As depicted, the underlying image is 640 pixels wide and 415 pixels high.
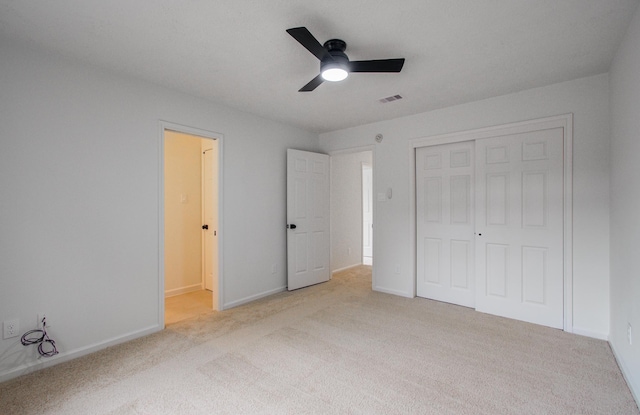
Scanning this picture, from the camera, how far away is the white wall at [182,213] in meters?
4.35

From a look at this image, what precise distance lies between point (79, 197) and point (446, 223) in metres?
3.88

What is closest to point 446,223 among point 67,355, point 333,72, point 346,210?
point 346,210

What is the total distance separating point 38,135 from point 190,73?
1.27 m

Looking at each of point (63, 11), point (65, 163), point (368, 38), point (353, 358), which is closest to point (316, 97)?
point (368, 38)

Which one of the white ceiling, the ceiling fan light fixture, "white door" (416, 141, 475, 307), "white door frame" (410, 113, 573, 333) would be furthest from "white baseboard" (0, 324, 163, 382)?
"white door frame" (410, 113, 573, 333)

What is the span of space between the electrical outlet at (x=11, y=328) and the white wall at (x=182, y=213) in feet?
6.64

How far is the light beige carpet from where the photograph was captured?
191 centimetres

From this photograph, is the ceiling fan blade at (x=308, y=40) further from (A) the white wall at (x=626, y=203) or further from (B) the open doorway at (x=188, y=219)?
(B) the open doorway at (x=188, y=219)

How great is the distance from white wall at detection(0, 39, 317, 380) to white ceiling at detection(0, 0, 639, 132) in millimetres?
246

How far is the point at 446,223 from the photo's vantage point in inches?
154

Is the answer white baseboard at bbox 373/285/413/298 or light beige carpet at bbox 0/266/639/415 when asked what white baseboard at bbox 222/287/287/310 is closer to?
light beige carpet at bbox 0/266/639/415

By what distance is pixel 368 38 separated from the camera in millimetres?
2230

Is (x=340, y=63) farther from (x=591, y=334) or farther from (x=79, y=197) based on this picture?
(x=591, y=334)

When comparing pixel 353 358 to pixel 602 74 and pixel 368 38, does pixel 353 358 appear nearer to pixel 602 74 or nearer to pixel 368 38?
pixel 368 38
